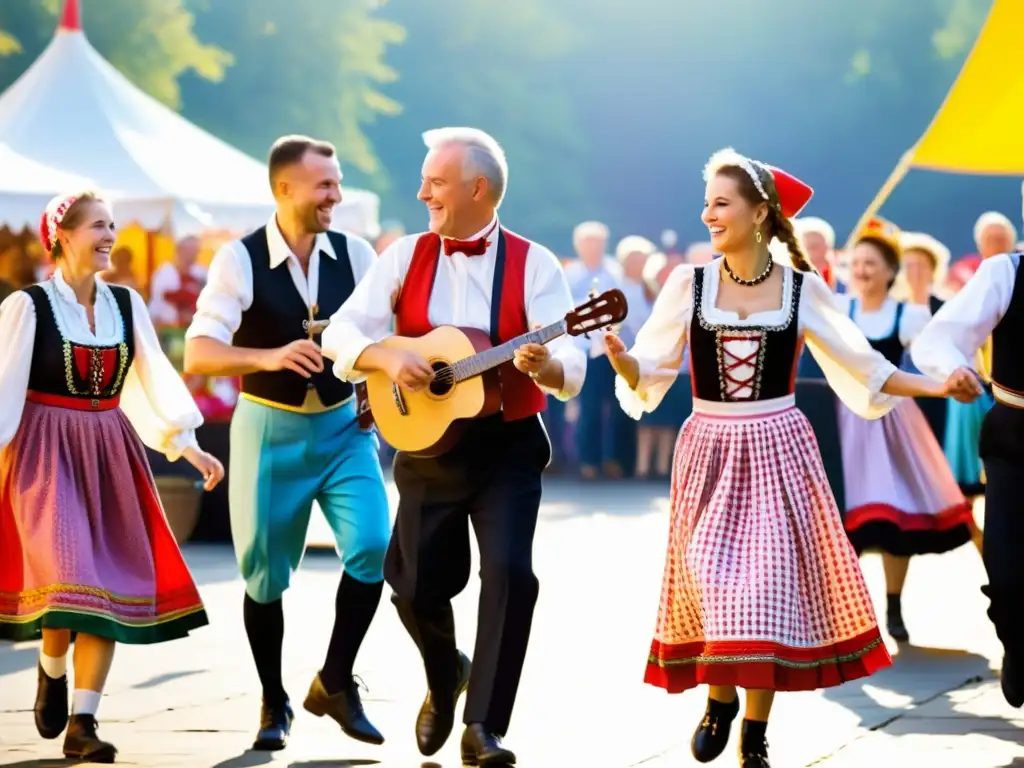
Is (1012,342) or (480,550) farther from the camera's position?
(1012,342)

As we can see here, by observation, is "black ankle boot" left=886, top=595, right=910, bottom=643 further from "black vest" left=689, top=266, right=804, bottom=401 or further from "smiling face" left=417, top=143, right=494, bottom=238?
"smiling face" left=417, top=143, right=494, bottom=238

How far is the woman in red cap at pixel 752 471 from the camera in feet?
19.8

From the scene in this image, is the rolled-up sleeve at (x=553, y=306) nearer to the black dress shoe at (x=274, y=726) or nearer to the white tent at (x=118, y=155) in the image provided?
the black dress shoe at (x=274, y=726)

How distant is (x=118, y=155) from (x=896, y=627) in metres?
8.78

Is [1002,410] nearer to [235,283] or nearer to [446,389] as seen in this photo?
[446,389]

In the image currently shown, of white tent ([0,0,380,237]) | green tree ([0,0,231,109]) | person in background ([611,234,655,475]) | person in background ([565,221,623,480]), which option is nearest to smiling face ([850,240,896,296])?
white tent ([0,0,380,237])

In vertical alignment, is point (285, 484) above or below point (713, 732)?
above

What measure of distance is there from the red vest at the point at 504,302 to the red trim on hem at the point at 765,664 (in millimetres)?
808

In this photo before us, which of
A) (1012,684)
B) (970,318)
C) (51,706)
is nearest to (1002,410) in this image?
(970,318)

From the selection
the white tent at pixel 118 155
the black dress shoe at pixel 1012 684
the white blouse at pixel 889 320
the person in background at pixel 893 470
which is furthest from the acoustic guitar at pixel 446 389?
the white tent at pixel 118 155

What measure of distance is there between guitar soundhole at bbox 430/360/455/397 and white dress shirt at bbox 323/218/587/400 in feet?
0.45

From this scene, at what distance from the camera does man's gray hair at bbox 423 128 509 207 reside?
6.20 m

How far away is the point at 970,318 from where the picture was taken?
6.67m

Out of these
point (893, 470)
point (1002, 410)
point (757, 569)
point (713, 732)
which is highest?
point (1002, 410)
